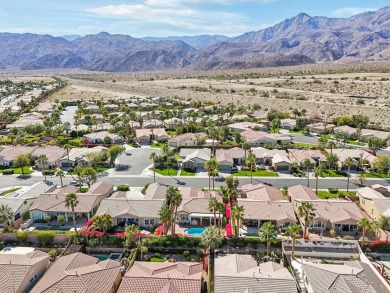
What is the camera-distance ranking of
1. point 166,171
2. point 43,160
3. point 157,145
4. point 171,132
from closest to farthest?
point 43,160
point 166,171
point 157,145
point 171,132

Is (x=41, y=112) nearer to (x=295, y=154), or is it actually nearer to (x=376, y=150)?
(x=295, y=154)

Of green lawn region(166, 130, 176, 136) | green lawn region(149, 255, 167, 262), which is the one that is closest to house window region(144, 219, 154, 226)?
green lawn region(149, 255, 167, 262)

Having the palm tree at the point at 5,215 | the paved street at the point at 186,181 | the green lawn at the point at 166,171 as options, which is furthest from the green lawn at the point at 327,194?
the palm tree at the point at 5,215

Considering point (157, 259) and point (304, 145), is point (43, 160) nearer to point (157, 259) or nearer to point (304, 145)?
point (157, 259)

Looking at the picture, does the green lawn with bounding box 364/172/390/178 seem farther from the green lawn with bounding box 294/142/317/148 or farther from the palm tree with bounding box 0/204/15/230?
the palm tree with bounding box 0/204/15/230

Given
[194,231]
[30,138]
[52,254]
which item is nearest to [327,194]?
[194,231]

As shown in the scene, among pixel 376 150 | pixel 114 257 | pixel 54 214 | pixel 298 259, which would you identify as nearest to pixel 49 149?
pixel 54 214

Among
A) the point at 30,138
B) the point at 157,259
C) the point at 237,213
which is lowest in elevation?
the point at 157,259
